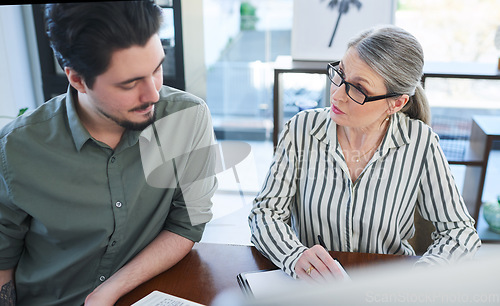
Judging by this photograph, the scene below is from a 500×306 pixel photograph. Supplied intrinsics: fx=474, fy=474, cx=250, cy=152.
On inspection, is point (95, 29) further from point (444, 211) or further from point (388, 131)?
point (444, 211)

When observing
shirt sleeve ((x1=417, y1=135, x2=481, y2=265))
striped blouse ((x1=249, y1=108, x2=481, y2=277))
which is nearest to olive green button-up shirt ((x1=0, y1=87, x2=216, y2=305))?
striped blouse ((x1=249, y1=108, x2=481, y2=277))

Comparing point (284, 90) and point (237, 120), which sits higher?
point (284, 90)

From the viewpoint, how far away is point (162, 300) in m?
0.93

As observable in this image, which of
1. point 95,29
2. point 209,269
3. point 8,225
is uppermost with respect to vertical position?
point 95,29

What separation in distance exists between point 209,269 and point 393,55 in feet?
2.12

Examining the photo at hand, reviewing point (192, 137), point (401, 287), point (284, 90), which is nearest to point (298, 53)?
point (284, 90)

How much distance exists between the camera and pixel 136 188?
3.26ft

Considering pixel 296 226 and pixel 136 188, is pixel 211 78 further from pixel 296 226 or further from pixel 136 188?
pixel 136 188

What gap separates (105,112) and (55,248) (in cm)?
42

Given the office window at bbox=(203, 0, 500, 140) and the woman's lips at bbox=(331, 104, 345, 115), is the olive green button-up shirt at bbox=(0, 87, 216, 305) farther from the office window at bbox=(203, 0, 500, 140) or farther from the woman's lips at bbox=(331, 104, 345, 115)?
the office window at bbox=(203, 0, 500, 140)

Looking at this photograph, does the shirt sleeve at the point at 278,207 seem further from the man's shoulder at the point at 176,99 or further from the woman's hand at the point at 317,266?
the man's shoulder at the point at 176,99

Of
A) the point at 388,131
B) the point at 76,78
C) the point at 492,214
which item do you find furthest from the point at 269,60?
the point at 76,78

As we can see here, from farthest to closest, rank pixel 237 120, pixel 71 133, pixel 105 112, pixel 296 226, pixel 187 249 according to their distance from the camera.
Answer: pixel 237 120 < pixel 296 226 < pixel 187 249 < pixel 71 133 < pixel 105 112

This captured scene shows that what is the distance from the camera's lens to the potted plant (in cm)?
238
